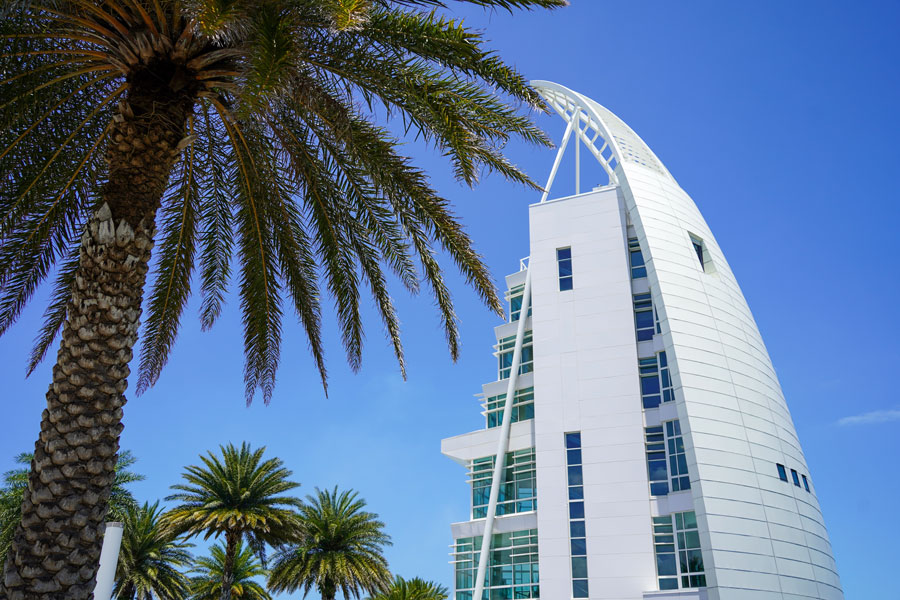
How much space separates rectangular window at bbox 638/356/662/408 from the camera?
109 feet

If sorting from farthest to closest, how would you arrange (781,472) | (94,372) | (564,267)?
(564,267) → (781,472) → (94,372)

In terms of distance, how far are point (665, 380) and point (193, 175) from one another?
26376 millimetres

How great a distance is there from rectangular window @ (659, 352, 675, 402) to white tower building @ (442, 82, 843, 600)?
0.22ft

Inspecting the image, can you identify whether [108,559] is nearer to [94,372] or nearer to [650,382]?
[94,372]

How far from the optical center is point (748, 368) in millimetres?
35375

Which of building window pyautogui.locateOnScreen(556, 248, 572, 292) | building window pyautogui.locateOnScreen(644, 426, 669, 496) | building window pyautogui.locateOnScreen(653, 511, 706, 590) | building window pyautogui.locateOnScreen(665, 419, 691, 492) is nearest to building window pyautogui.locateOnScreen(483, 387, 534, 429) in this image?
building window pyautogui.locateOnScreen(556, 248, 572, 292)

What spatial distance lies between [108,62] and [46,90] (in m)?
1.31

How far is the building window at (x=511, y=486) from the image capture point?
3512 cm

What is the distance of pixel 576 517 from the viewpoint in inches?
1268

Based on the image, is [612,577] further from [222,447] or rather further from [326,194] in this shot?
[326,194]

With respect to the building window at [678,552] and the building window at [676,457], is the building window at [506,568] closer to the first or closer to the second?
the building window at [678,552]

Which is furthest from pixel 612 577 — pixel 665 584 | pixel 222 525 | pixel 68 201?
pixel 68 201

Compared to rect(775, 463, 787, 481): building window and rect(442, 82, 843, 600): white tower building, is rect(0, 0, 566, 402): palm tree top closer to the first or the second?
rect(442, 82, 843, 600): white tower building

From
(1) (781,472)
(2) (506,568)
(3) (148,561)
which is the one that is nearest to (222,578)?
(3) (148,561)
